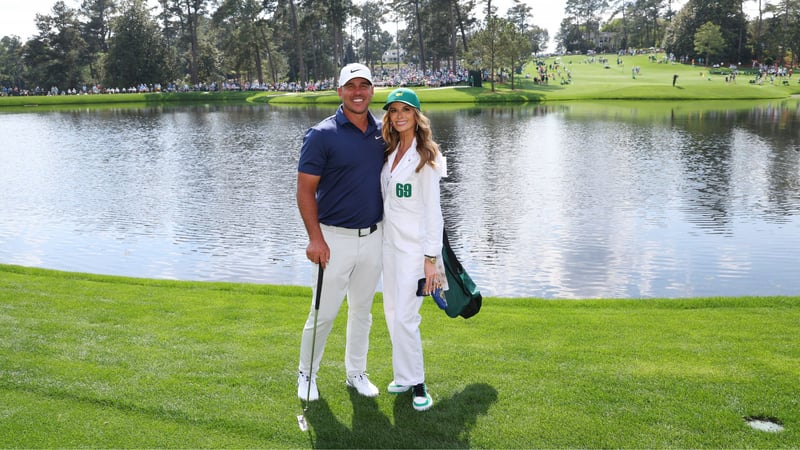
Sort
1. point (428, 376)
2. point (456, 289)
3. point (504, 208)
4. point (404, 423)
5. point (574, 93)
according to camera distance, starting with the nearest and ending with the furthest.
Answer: point (404, 423), point (456, 289), point (428, 376), point (504, 208), point (574, 93)

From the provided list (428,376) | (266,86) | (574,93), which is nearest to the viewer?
(428,376)

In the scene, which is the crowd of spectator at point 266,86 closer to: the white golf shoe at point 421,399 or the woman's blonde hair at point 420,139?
the woman's blonde hair at point 420,139

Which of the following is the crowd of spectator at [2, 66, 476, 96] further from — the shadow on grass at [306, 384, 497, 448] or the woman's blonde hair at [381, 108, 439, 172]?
the shadow on grass at [306, 384, 497, 448]

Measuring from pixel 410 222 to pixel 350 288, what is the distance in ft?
2.42

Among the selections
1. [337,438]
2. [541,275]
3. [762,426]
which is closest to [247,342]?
[337,438]

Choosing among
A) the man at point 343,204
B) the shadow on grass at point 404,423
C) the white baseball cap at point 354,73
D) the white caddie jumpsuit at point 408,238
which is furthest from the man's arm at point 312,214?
the shadow on grass at point 404,423

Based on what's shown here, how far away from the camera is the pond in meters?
12.6

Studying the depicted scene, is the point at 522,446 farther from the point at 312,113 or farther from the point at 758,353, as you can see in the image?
the point at 312,113

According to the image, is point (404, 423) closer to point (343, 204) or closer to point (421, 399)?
point (421, 399)

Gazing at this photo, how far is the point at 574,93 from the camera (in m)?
70.6

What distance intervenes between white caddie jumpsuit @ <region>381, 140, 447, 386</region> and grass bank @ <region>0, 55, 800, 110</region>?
5567 cm

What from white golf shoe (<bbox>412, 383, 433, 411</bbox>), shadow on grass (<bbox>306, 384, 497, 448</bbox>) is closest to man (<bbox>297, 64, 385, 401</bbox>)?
shadow on grass (<bbox>306, 384, 497, 448</bbox>)

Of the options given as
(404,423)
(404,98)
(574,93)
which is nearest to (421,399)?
(404,423)

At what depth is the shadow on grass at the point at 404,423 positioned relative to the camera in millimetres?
4656
